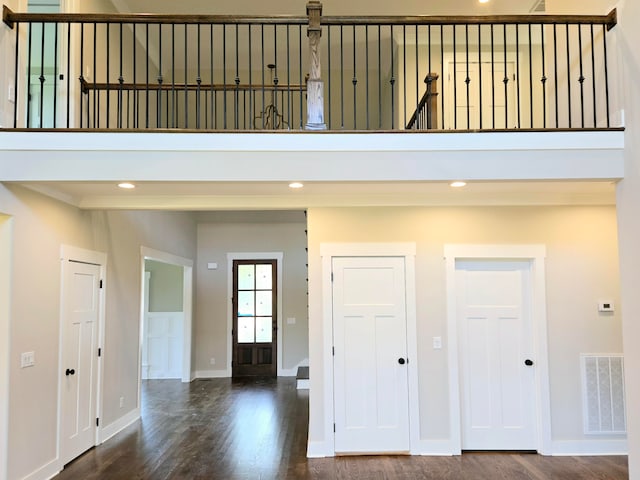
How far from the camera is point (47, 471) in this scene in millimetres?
4473

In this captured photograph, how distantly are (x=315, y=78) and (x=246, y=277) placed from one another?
22.1 feet

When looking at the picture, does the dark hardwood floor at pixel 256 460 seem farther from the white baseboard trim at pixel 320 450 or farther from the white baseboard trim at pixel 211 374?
the white baseboard trim at pixel 211 374

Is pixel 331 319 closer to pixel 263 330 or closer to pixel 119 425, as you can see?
pixel 119 425

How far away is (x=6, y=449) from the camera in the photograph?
12.6 ft

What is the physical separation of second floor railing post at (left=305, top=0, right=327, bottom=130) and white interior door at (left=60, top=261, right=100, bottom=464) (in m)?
2.70

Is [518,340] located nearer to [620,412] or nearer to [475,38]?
[620,412]

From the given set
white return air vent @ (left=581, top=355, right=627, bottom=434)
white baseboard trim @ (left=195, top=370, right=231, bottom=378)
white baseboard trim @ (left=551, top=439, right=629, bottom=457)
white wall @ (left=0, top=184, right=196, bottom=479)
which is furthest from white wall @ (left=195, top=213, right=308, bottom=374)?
white return air vent @ (left=581, top=355, right=627, bottom=434)

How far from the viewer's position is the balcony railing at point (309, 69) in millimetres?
3949

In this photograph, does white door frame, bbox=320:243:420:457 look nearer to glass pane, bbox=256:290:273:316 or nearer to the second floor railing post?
the second floor railing post

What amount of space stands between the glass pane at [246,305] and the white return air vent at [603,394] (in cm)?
637

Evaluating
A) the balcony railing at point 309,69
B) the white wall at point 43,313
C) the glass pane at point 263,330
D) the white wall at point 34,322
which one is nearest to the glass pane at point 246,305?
the glass pane at point 263,330

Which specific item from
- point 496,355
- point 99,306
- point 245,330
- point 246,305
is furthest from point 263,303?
point 496,355

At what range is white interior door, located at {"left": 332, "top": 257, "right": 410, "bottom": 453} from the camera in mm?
5098

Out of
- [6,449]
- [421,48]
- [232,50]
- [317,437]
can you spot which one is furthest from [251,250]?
[6,449]
